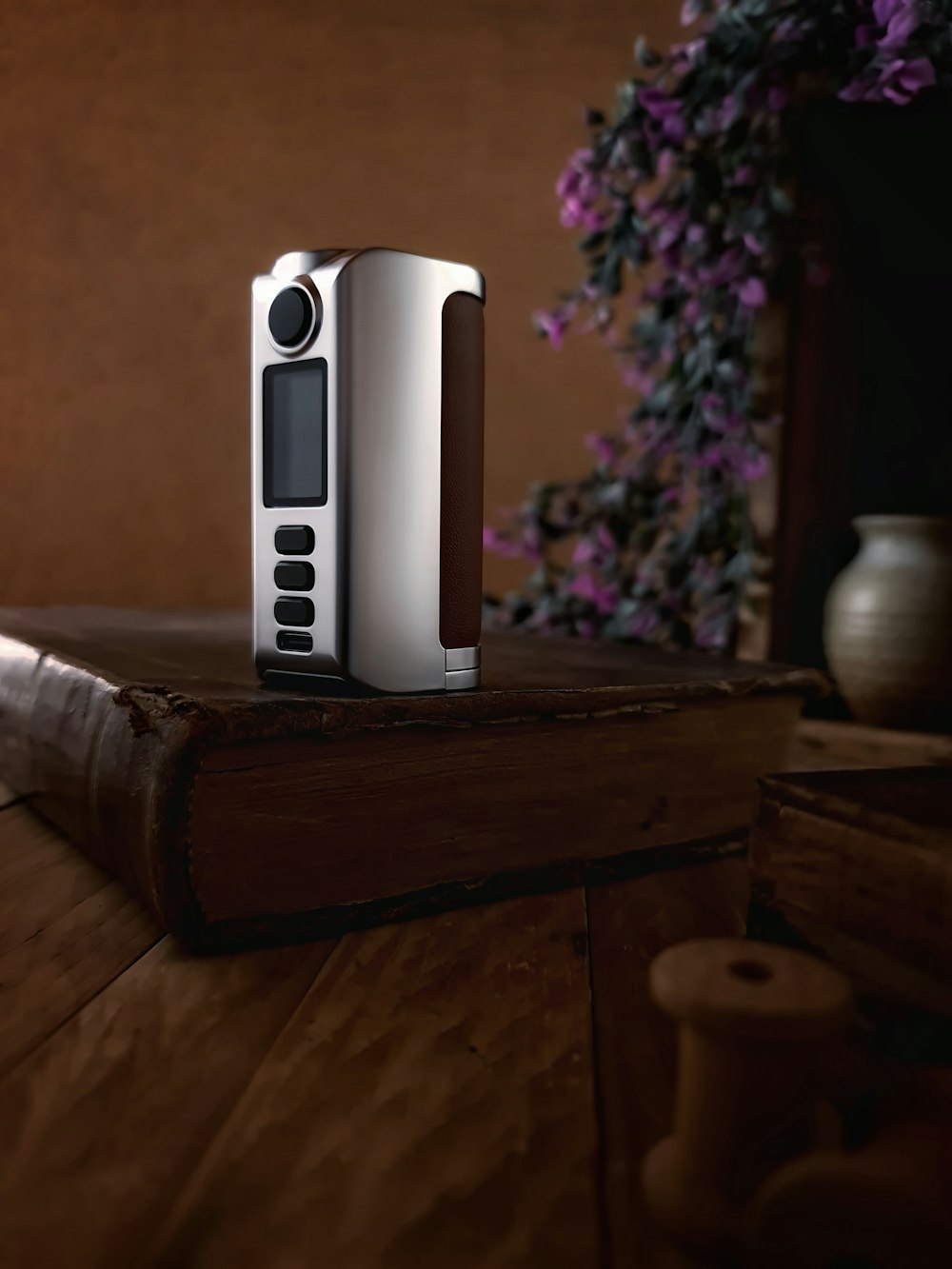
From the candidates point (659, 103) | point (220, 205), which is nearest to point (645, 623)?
point (659, 103)

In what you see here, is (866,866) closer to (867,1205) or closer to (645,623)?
(867,1205)

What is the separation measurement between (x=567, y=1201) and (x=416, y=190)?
2.03m

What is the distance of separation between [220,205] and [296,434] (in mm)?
1682

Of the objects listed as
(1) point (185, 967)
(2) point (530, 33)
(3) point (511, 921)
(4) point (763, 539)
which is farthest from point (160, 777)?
(2) point (530, 33)

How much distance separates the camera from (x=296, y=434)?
0.57 metres

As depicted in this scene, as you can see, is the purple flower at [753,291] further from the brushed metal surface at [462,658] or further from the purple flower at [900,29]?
the brushed metal surface at [462,658]

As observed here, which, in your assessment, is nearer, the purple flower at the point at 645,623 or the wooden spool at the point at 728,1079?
the wooden spool at the point at 728,1079

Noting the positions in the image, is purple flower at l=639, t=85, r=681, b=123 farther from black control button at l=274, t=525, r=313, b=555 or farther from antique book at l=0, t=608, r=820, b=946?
black control button at l=274, t=525, r=313, b=555

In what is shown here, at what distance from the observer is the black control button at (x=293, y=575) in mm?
561

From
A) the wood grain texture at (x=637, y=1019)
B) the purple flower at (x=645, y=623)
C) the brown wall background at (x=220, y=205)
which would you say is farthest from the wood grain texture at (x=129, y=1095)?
the brown wall background at (x=220, y=205)

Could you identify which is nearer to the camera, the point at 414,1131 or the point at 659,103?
the point at 414,1131

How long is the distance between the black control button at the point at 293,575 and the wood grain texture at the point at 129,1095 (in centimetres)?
20

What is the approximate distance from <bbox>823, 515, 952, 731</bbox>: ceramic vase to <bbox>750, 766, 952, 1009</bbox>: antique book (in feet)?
1.63

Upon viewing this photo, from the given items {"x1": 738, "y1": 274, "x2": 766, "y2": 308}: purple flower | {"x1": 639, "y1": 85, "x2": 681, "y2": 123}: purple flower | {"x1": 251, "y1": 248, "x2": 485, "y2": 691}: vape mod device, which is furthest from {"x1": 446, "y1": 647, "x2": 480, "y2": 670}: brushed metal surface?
{"x1": 639, "y1": 85, "x2": 681, "y2": 123}: purple flower
